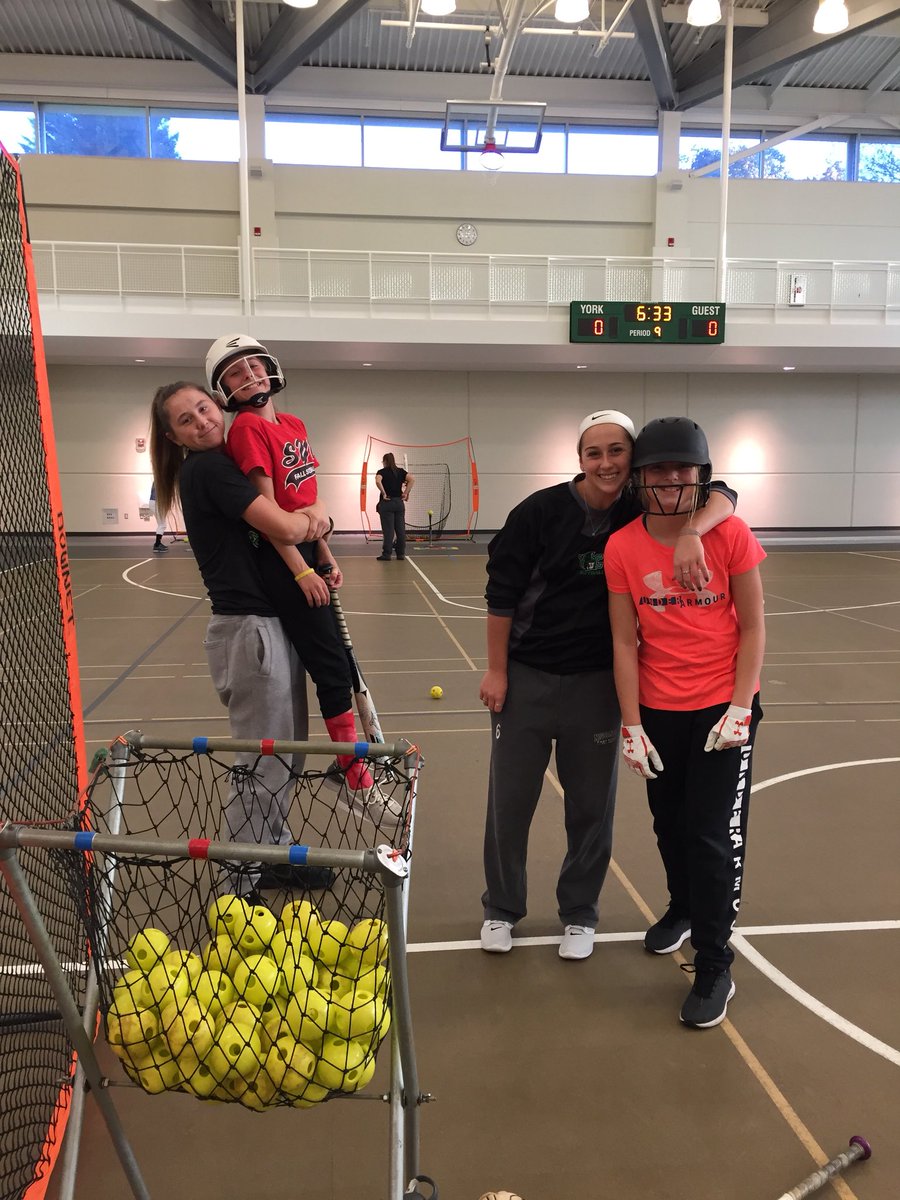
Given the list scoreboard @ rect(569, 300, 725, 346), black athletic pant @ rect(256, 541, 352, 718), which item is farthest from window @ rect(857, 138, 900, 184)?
black athletic pant @ rect(256, 541, 352, 718)

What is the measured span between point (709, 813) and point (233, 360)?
1981 mm

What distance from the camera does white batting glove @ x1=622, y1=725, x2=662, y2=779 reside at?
2469 mm

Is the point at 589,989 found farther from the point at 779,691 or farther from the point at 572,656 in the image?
the point at 779,691

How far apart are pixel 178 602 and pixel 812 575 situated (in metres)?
8.91

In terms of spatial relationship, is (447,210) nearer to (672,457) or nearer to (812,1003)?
(672,457)

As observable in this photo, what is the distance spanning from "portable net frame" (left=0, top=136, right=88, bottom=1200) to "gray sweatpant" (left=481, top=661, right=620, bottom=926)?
125cm

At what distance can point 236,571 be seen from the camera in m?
2.90

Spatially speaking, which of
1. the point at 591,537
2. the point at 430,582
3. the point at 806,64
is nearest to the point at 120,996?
the point at 591,537

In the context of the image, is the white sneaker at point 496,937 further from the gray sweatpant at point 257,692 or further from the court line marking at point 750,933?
the gray sweatpant at point 257,692

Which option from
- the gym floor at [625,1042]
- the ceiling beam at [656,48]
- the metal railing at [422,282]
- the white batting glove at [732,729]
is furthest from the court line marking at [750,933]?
the ceiling beam at [656,48]

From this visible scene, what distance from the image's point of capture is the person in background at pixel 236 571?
8.96 feet

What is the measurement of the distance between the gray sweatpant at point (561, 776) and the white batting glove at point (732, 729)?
404mm

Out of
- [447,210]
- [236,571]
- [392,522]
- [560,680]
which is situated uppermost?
[447,210]

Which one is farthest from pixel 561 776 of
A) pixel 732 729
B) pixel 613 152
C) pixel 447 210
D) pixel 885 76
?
pixel 885 76
